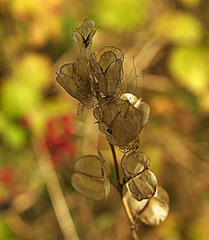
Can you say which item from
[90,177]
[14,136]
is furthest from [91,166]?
[14,136]

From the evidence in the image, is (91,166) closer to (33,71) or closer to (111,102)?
(111,102)

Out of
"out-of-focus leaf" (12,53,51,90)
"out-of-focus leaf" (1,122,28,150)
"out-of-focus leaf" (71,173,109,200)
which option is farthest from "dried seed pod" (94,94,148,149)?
"out-of-focus leaf" (12,53,51,90)

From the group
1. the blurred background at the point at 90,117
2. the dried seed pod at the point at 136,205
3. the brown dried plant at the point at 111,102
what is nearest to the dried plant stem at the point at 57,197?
the blurred background at the point at 90,117

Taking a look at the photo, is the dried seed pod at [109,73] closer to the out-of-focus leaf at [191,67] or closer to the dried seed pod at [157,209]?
the dried seed pod at [157,209]

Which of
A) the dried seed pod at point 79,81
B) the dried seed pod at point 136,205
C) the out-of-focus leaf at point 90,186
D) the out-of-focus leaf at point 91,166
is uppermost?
the dried seed pod at point 79,81

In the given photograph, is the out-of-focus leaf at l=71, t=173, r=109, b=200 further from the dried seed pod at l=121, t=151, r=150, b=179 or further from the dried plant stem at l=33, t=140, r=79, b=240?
the dried plant stem at l=33, t=140, r=79, b=240

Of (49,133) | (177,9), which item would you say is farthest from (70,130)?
(177,9)
